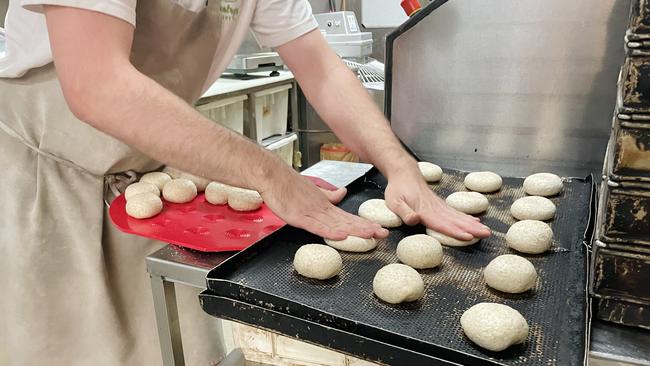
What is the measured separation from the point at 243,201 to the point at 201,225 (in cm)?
12

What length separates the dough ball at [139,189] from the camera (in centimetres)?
120

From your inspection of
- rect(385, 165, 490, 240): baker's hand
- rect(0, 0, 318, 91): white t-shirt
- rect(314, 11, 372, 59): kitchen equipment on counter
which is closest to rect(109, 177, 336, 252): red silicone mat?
rect(385, 165, 490, 240): baker's hand

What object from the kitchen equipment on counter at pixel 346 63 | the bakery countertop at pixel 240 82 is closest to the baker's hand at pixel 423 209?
the kitchen equipment on counter at pixel 346 63

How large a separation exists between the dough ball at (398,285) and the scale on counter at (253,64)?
2110 mm

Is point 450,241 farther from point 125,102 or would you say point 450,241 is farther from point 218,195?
point 125,102

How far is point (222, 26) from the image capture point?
1.38m

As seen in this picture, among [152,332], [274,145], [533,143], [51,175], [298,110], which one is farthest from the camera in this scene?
[298,110]

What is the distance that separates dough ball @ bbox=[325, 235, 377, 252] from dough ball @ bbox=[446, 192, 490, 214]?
31cm

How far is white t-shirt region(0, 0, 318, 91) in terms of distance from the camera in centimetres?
113

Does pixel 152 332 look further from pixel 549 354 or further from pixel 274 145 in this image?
pixel 274 145

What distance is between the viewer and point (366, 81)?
253cm

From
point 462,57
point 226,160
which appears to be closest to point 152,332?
point 226,160

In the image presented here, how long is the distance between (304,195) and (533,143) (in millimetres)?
813

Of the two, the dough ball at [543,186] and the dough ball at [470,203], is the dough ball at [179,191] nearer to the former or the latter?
the dough ball at [470,203]
